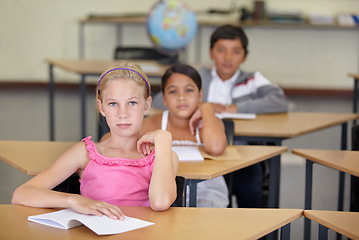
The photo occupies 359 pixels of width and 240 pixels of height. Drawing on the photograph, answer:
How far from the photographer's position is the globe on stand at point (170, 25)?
13.3ft

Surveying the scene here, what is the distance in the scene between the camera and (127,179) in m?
1.79

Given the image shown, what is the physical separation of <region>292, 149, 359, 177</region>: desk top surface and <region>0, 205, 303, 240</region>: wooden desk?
0.62 meters

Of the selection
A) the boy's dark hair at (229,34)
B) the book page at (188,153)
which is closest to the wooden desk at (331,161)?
the book page at (188,153)

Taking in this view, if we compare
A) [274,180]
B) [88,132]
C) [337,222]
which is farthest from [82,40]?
[337,222]

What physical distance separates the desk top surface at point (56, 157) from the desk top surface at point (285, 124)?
0.32m

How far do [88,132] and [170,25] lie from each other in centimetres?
170

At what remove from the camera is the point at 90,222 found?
1407mm

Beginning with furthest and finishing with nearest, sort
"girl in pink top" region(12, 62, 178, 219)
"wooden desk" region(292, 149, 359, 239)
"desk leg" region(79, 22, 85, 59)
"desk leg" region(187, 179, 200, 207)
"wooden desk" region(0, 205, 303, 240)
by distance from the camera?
1. "desk leg" region(79, 22, 85, 59)
2. "wooden desk" region(292, 149, 359, 239)
3. "desk leg" region(187, 179, 200, 207)
4. "girl in pink top" region(12, 62, 178, 219)
5. "wooden desk" region(0, 205, 303, 240)

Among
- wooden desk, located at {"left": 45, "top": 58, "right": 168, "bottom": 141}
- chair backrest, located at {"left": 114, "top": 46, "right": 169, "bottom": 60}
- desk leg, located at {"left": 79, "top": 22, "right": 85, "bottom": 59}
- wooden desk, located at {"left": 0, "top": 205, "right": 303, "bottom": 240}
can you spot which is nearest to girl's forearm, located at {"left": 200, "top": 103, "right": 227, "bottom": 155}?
wooden desk, located at {"left": 0, "top": 205, "right": 303, "bottom": 240}

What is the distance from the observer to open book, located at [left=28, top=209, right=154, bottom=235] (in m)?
1.37

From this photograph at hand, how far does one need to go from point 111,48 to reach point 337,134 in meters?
3.30

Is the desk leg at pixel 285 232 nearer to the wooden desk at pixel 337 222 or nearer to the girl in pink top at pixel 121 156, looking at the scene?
the wooden desk at pixel 337 222

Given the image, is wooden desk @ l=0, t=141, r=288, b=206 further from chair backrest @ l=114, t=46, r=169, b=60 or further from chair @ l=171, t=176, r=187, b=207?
chair backrest @ l=114, t=46, r=169, b=60

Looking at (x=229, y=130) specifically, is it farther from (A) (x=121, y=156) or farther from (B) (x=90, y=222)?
(B) (x=90, y=222)
